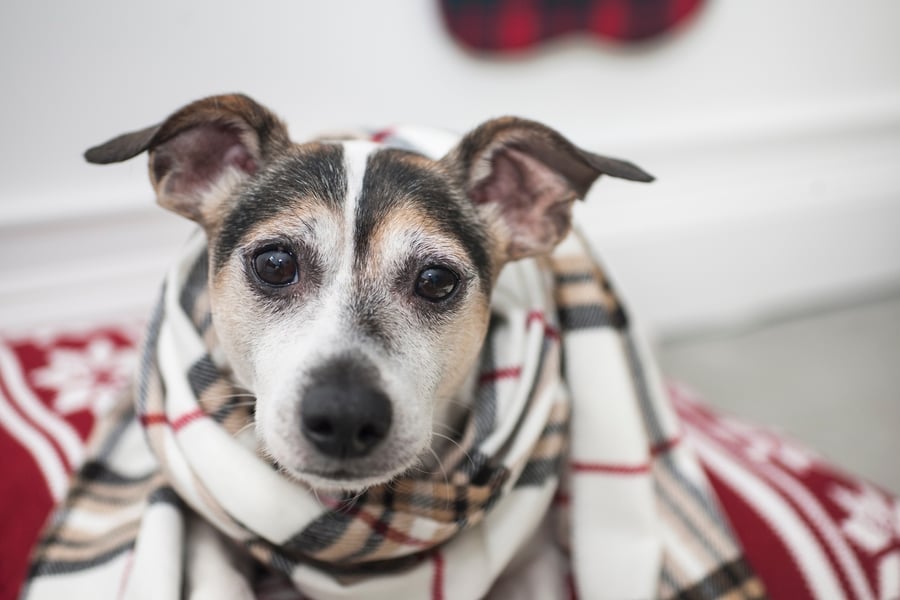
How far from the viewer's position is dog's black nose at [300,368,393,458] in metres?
0.82

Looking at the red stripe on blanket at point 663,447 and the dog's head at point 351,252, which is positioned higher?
the dog's head at point 351,252

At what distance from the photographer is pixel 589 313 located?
1294 mm

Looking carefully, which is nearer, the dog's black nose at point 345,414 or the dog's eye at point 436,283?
the dog's black nose at point 345,414

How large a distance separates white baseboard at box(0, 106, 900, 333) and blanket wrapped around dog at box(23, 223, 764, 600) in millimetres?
819

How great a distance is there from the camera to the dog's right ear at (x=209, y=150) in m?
1.02

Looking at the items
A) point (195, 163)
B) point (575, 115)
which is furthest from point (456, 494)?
point (575, 115)

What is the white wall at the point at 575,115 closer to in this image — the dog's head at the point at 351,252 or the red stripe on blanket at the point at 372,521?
the dog's head at the point at 351,252

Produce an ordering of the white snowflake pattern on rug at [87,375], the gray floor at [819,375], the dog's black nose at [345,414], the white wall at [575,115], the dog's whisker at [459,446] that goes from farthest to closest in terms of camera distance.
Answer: the gray floor at [819,375] → the white wall at [575,115] → the white snowflake pattern on rug at [87,375] → the dog's whisker at [459,446] → the dog's black nose at [345,414]

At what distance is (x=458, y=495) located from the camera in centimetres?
107

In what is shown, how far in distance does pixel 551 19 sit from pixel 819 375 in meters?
1.55

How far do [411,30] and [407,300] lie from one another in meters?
1.25

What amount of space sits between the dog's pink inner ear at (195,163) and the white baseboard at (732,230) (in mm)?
967

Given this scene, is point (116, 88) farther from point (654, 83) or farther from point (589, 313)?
point (654, 83)

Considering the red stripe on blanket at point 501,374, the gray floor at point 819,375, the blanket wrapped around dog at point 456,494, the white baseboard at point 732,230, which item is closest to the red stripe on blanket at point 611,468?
the blanket wrapped around dog at point 456,494
